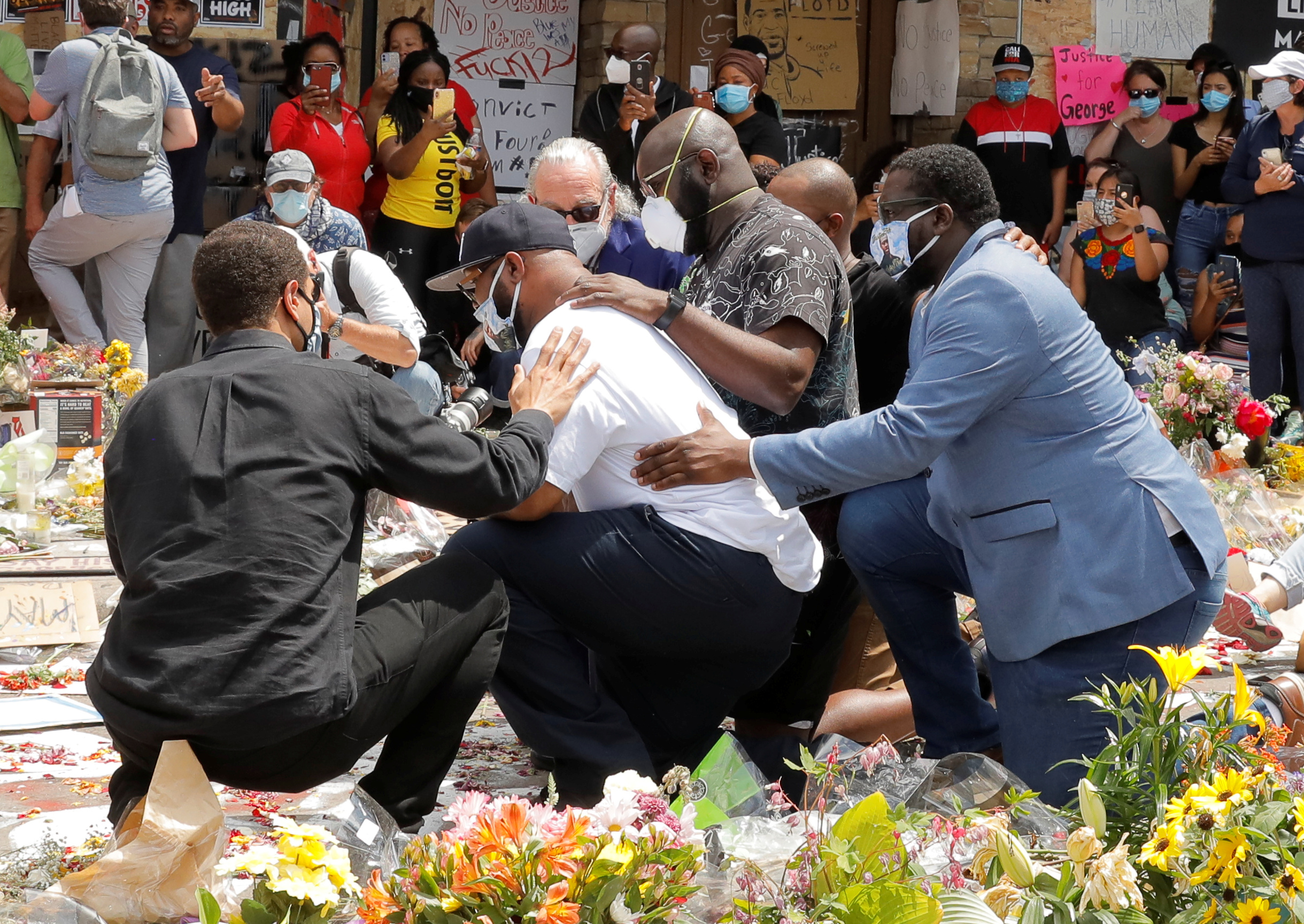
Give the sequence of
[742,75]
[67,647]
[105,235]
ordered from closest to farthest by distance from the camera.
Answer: [67,647], [105,235], [742,75]

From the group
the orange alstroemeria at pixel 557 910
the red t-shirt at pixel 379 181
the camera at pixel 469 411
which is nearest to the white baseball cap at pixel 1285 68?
the red t-shirt at pixel 379 181

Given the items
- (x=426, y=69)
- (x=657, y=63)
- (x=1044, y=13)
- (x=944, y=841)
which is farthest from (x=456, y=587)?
(x=1044, y=13)

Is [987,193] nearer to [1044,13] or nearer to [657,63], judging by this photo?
[657,63]

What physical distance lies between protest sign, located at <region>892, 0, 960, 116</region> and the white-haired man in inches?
181

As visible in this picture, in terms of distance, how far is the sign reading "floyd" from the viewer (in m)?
10.5

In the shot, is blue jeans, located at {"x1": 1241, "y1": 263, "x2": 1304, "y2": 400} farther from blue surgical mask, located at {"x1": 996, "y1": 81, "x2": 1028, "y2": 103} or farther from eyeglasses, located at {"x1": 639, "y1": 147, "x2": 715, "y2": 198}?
eyeglasses, located at {"x1": 639, "y1": 147, "x2": 715, "y2": 198}

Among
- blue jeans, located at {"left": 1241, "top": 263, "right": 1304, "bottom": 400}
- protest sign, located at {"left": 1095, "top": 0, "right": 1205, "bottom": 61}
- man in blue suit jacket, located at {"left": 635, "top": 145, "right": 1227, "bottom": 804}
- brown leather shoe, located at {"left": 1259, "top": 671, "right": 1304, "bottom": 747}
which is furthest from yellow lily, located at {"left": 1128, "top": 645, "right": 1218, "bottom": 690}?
protest sign, located at {"left": 1095, "top": 0, "right": 1205, "bottom": 61}

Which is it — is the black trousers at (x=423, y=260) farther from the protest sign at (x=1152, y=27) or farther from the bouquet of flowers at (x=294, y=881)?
the bouquet of flowers at (x=294, y=881)

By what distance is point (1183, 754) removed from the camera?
2.09 m

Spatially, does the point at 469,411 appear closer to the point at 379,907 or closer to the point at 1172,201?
the point at 379,907

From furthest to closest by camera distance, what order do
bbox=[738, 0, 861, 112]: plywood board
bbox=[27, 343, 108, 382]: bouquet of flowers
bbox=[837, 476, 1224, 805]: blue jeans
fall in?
1. bbox=[738, 0, 861, 112]: plywood board
2. bbox=[27, 343, 108, 382]: bouquet of flowers
3. bbox=[837, 476, 1224, 805]: blue jeans

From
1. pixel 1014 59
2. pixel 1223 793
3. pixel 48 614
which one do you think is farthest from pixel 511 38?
pixel 1223 793

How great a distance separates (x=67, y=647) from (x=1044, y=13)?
8281mm

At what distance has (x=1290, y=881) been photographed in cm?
187
